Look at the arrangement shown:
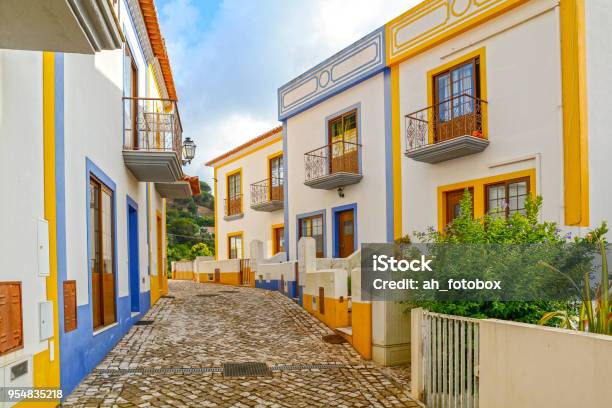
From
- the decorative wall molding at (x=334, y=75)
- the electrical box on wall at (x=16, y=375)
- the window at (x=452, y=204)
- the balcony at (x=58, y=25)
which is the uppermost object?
the decorative wall molding at (x=334, y=75)

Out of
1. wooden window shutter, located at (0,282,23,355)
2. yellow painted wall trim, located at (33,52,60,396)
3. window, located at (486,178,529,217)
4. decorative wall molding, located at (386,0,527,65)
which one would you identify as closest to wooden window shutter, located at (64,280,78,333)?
yellow painted wall trim, located at (33,52,60,396)

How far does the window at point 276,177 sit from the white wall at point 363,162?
2.78 meters

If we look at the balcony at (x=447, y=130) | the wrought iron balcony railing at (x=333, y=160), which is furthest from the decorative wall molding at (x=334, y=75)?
the balcony at (x=447, y=130)

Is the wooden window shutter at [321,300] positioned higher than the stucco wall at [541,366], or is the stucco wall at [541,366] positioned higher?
the stucco wall at [541,366]

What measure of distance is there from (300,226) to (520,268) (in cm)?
1136

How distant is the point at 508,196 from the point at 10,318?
860 cm

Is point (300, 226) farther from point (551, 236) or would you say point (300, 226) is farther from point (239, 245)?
point (551, 236)

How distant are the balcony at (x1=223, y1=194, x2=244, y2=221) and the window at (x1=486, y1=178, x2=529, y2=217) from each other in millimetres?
13286

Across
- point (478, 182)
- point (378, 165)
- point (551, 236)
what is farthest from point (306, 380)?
point (378, 165)

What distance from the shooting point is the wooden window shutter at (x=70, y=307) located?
17.3 ft

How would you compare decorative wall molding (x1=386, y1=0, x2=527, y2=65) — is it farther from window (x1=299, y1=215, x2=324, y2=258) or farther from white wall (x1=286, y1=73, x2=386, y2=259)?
window (x1=299, y1=215, x2=324, y2=258)

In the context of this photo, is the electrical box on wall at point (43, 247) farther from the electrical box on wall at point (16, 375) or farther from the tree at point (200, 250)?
the tree at point (200, 250)

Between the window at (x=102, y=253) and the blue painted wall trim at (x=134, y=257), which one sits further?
the blue painted wall trim at (x=134, y=257)

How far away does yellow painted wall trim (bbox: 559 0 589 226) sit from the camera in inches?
335
